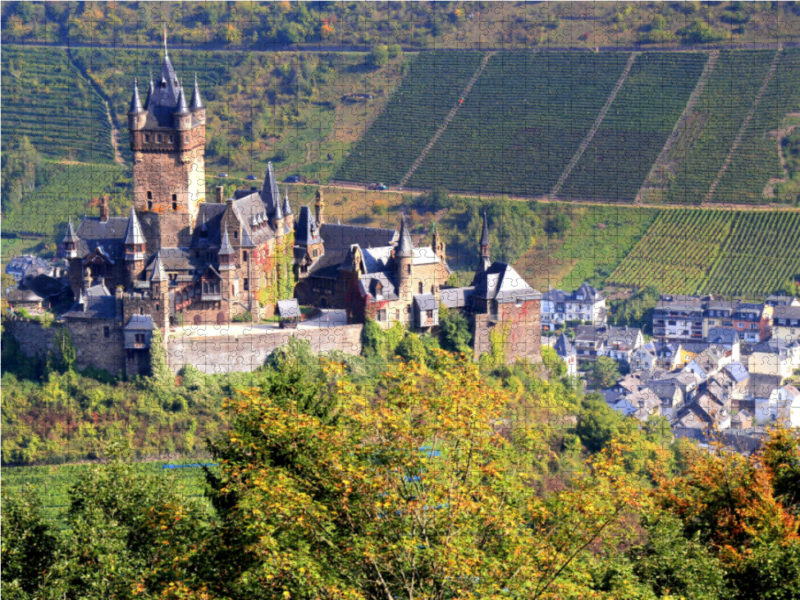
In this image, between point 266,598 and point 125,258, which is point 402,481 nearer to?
point 266,598

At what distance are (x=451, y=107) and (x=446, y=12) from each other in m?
2.40

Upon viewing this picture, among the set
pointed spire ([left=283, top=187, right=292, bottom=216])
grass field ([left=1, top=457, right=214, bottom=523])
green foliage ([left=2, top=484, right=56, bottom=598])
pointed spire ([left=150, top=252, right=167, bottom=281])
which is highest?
pointed spire ([left=283, top=187, right=292, bottom=216])

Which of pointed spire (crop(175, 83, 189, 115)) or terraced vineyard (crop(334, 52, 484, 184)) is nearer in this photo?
pointed spire (crop(175, 83, 189, 115))

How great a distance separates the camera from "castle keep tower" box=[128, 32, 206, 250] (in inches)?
1309

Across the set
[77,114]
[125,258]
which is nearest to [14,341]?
[125,258]

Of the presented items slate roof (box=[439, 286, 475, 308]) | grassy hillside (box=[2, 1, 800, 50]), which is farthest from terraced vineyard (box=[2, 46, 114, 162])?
slate roof (box=[439, 286, 475, 308])

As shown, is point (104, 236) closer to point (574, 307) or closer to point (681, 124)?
point (574, 307)

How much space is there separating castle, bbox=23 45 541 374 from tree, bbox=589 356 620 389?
120 inches

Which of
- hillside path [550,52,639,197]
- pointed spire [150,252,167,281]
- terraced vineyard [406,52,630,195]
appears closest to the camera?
pointed spire [150,252,167,281]

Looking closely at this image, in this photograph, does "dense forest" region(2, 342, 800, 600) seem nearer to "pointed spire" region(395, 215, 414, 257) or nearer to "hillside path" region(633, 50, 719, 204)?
"pointed spire" region(395, 215, 414, 257)

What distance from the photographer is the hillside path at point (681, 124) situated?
4462cm

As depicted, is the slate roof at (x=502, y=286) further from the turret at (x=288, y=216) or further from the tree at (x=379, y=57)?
the tree at (x=379, y=57)

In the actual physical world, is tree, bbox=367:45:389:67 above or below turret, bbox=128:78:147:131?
above

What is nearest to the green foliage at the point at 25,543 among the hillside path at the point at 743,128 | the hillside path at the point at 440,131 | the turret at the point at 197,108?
the turret at the point at 197,108
